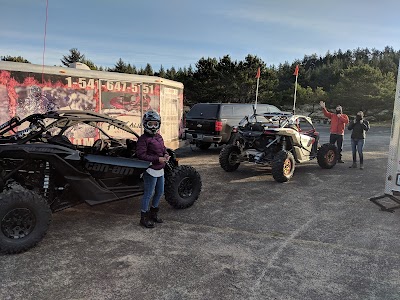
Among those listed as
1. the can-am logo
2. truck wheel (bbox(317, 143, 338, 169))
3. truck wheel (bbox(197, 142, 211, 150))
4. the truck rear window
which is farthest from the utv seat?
truck wheel (bbox(197, 142, 211, 150))

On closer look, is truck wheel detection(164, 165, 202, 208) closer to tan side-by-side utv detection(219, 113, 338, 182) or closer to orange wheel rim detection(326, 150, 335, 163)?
tan side-by-side utv detection(219, 113, 338, 182)

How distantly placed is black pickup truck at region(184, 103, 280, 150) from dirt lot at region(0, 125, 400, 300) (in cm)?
532

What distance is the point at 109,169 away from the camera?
190 inches

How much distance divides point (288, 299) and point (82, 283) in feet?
6.37

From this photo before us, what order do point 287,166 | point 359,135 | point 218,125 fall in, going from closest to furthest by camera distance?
1. point 287,166
2. point 359,135
3. point 218,125

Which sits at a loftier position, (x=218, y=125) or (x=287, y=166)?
(x=218, y=125)

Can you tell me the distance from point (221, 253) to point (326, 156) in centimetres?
636

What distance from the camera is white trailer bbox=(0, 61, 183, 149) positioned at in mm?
7559

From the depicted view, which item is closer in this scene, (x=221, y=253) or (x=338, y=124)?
(x=221, y=253)

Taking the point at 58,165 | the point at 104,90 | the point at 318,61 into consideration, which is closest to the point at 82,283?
the point at 58,165

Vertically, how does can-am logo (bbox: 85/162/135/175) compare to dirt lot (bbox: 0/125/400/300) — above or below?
above

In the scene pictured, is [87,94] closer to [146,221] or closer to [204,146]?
[146,221]

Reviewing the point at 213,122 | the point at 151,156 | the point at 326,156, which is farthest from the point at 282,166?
the point at 213,122

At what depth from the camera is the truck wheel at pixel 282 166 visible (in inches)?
310
